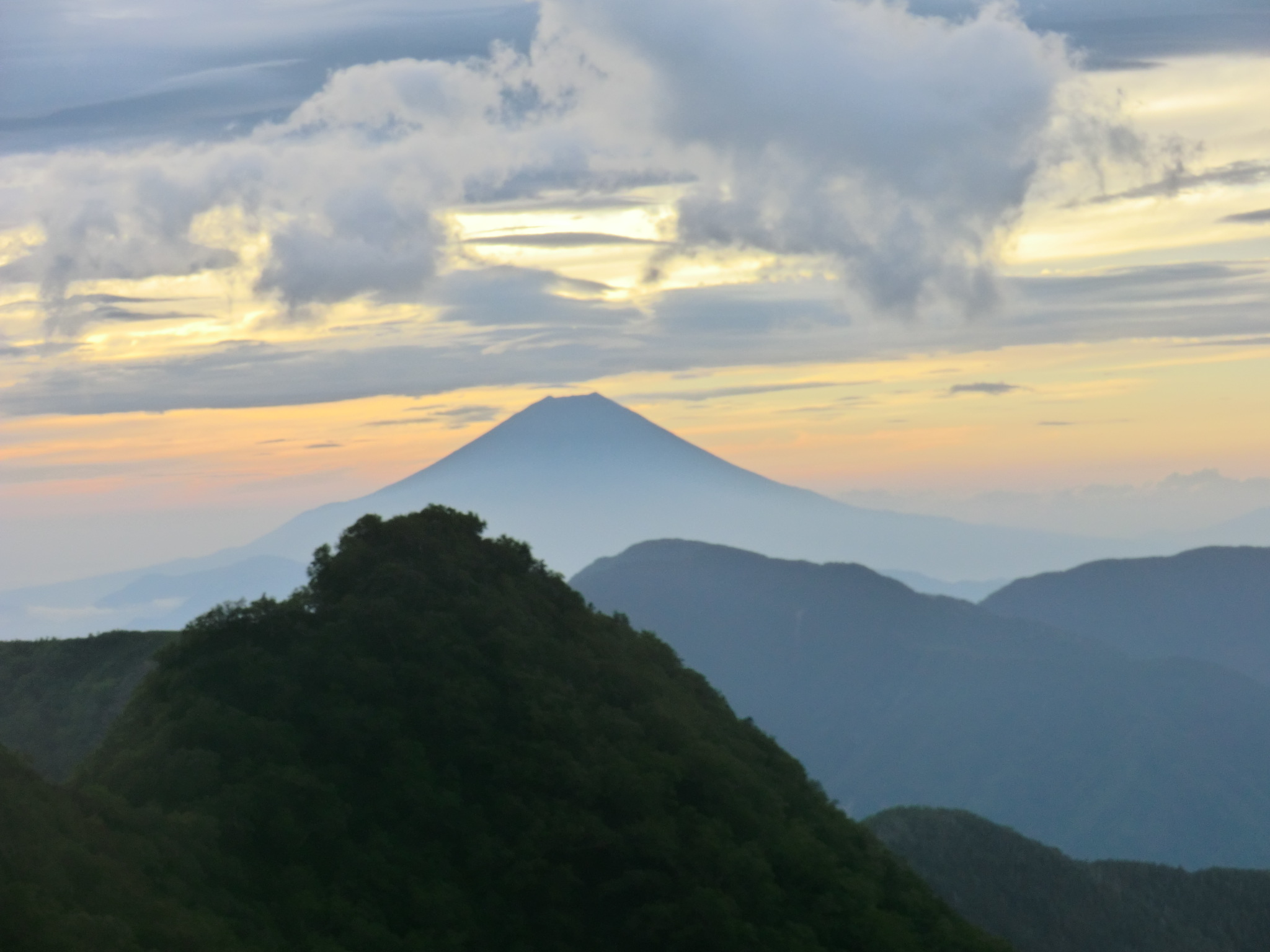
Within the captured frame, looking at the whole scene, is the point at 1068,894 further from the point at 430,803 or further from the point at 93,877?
the point at 93,877

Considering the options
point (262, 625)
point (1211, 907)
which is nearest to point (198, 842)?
point (262, 625)

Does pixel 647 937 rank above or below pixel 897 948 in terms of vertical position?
above

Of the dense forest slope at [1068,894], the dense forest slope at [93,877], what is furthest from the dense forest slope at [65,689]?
the dense forest slope at [1068,894]

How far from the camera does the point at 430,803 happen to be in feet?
121

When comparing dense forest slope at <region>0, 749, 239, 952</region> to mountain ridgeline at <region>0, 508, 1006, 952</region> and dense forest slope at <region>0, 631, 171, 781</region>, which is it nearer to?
mountain ridgeline at <region>0, 508, 1006, 952</region>

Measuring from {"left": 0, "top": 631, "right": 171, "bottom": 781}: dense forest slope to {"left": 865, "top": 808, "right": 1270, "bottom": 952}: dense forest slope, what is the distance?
75.5 metres

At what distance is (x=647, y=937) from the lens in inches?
1476

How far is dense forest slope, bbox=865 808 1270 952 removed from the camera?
12156 cm

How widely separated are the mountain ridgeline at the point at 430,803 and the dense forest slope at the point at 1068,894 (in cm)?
7847

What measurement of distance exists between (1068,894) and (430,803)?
108m

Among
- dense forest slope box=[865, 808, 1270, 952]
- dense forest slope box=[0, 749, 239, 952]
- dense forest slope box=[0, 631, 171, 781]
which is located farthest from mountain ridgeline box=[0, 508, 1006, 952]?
dense forest slope box=[865, 808, 1270, 952]

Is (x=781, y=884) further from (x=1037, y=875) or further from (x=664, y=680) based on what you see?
(x=1037, y=875)

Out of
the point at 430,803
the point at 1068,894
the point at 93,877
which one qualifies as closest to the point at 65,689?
the point at 430,803

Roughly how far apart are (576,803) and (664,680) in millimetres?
12784
